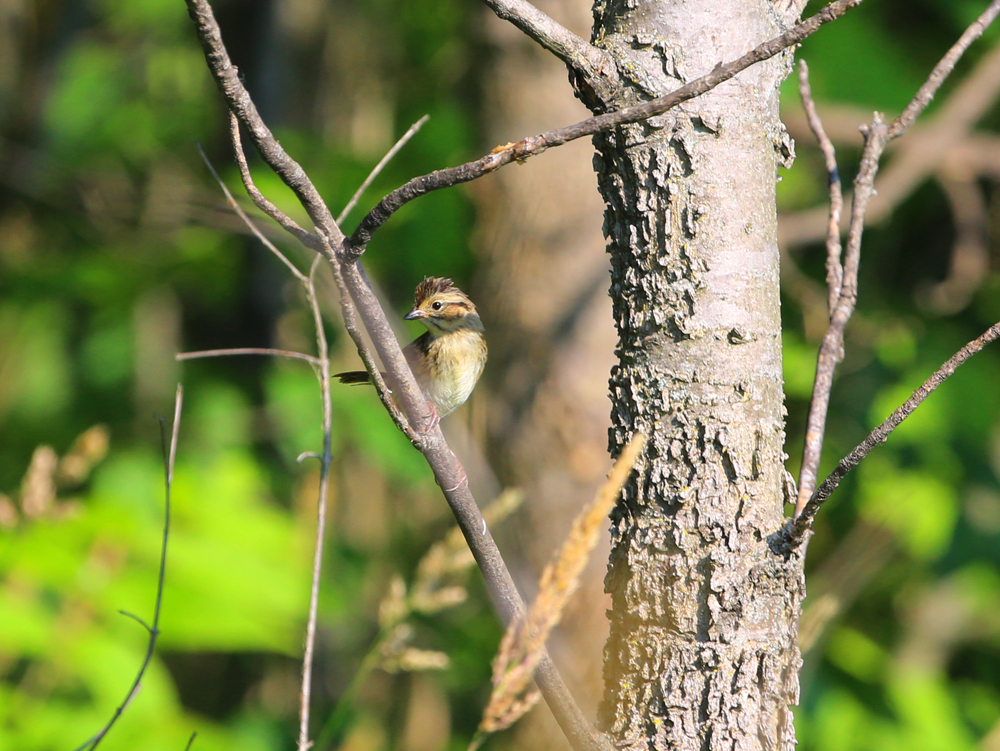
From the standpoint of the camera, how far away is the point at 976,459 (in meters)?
4.38

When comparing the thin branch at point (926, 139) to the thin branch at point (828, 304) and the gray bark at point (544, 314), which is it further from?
the thin branch at point (828, 304)

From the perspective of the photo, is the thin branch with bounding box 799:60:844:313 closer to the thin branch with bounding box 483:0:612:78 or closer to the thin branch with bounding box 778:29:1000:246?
the thin branch with bounding box 483:0:612:78

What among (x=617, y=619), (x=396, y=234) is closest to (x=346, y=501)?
(x=396, y=234)

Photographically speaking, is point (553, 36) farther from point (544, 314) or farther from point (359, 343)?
point (544, 314)

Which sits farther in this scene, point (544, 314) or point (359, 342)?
point (544, 314)

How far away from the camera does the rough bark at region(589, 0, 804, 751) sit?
1.40 metres

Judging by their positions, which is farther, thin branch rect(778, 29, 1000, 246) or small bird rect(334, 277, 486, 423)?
thin branch rect(778, 29, 1000, 246)

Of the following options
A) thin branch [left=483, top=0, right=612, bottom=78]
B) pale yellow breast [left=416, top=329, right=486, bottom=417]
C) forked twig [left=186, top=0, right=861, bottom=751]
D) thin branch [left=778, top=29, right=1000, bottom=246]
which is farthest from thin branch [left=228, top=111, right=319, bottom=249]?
thin branch [left=778, top=29, right=1000, bottom=246]

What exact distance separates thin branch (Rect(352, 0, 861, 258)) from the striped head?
173 centimetres

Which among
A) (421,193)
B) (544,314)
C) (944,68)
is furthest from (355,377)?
(944,68)

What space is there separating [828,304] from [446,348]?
1677 mm

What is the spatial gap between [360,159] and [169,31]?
3.20 meters

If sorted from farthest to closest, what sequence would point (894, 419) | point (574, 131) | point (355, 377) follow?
point (355, 377)
point (894, 419)
point (574, 131)

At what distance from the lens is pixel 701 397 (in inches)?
56.3
